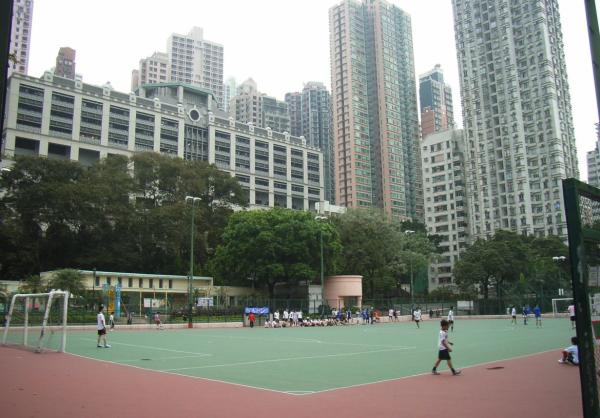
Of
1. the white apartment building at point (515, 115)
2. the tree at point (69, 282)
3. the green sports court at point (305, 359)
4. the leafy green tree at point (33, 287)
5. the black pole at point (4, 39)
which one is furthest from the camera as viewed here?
the white apartment building at point (515, 115)

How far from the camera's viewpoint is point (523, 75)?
11362cm

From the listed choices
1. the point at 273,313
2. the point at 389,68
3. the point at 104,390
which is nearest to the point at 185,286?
the point at 273,313

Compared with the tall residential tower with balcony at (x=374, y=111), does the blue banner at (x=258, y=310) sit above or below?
below

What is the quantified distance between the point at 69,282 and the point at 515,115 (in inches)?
3887

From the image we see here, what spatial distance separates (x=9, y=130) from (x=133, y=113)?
22708mm

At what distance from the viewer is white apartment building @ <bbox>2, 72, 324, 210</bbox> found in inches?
3526

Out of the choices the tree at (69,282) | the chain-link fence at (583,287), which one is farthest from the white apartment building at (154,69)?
the chain-link fence at (583,287)

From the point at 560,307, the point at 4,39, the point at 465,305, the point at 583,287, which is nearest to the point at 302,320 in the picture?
the point at 465,305

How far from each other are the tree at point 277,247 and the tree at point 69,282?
21407 mm

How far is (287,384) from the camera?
42.0 feet

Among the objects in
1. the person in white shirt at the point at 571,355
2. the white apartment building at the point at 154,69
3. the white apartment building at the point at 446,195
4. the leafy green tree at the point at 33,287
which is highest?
the white apartment building at the point at 154,69

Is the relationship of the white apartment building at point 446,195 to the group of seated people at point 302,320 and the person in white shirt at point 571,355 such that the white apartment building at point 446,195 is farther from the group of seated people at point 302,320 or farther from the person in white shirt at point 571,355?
the person in white shirt at point 571,355

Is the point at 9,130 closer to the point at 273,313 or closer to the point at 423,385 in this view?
the point at 273,313

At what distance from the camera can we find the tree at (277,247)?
206 ft
